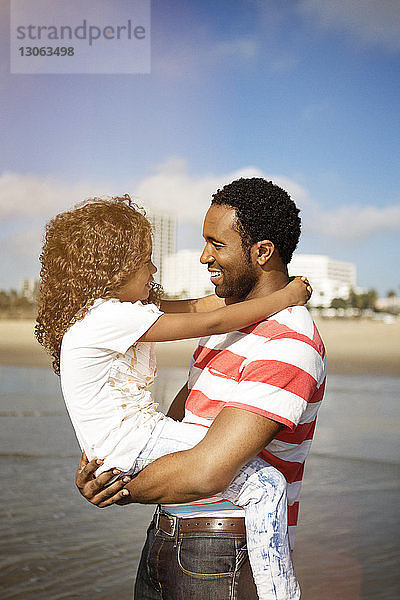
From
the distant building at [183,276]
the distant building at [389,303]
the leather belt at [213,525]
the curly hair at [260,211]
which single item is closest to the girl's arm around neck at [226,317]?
the curly hair at [260,211]

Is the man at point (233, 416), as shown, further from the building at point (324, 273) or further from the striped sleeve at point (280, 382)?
the building at point (324, 273)

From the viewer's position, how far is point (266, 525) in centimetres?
168

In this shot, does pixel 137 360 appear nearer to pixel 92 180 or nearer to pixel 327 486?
pixel 327 486

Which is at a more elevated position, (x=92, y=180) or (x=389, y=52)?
(x=389, y=52)

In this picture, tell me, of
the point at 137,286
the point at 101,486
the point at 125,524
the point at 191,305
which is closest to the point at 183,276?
the point at 125,524

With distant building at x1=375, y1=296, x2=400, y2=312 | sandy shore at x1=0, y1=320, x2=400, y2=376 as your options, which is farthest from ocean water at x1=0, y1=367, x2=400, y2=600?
distant building at x1=375, y1=296, x2=400, y2=312

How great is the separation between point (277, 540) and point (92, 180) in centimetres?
3708

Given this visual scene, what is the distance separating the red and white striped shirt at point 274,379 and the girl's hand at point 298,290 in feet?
0.08

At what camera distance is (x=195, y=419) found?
6.02 feet

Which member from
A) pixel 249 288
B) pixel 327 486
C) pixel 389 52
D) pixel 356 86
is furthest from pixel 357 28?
pixel 249 288

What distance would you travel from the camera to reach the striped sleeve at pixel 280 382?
162 centimetres

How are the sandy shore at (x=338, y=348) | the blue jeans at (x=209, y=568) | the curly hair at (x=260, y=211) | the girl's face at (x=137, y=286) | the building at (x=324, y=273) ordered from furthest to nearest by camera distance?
1. the building at (x=324, y=273)
2. the sandy shore at (x=338, y=348)
3. the girl's face at (x=137, y=286)
4. the curly hair at (x=260, y=211)
5. the blue jeans at (x=209, y=568)

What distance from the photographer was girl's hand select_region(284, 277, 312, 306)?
184 cm

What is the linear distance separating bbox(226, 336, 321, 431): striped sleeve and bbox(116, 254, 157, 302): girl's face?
1.41 ft
